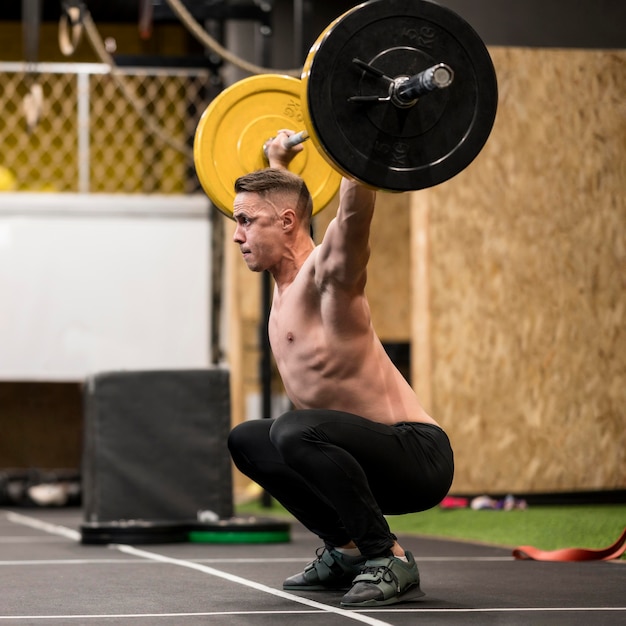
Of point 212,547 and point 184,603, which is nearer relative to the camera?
point 184,603

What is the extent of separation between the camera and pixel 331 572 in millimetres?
2555

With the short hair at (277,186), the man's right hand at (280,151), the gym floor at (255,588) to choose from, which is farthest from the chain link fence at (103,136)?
the short hair at (277,186)

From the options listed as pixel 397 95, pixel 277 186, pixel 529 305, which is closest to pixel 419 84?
pixel 397 95

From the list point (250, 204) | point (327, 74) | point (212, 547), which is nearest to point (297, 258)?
point (250, 204)

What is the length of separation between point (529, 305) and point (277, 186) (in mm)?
2945

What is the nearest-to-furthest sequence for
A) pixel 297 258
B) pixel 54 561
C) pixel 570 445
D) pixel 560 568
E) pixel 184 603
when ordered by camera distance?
pixel 184 603
pixel 297 258
pixel 560 568
pixel 54 561
pixel 570 445

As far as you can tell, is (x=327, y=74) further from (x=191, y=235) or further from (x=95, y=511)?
(x=191, y=235)

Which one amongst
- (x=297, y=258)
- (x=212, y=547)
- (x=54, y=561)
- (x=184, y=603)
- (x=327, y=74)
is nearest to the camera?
(x=327, y=74)

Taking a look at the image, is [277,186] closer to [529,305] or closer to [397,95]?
[397,95]

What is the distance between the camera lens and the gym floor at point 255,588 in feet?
7.14

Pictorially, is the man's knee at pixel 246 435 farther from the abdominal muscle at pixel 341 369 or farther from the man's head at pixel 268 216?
the man's head at pixel 268 216

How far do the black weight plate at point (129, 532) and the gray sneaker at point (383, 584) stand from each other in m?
1.72

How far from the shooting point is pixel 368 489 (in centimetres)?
233

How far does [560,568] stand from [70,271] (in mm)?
4787
